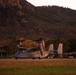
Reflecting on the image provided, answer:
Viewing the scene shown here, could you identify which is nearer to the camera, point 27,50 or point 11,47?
point 27,50

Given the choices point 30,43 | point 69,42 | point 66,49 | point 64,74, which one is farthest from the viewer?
point 30,43

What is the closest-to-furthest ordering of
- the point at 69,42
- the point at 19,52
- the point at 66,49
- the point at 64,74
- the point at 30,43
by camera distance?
the point at 64,74 < the point at 19,52 < the point at 66,49 < the point at 69,42 < the point at 30,43

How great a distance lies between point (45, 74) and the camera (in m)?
21.2

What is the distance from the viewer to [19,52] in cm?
7388

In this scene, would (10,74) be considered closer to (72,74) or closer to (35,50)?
(72,74)

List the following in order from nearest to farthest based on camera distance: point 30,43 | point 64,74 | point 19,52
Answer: point 64,74
point 19,52
point 30,43

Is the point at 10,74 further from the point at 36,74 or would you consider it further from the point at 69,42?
the point at 69,42

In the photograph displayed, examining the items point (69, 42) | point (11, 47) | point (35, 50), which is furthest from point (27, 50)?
point (69, 42)

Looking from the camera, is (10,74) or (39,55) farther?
(39,55)

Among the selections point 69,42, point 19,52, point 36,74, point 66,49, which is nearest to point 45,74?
point 36,74

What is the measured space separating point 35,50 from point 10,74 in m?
54.6

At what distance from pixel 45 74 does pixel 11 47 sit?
117490 millimetres

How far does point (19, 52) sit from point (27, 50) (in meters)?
2.91

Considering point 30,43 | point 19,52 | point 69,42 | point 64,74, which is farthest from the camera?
point 30,43
